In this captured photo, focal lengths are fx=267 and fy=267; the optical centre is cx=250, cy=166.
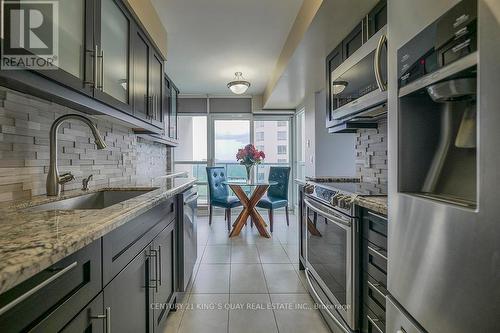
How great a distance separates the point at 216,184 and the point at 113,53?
3.10m

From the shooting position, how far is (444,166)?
836 mm

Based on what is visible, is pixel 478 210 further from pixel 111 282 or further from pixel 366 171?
pixel 366 171

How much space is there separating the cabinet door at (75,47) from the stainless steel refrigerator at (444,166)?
129 centimetres

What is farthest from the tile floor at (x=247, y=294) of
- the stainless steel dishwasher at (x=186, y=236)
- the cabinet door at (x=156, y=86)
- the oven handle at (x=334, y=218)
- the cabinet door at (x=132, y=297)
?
the cabinet door at (x=156, y=86)

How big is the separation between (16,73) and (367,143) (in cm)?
247

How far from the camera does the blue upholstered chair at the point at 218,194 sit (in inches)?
170

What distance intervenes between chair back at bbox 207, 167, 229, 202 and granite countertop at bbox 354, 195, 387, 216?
10.8 feet

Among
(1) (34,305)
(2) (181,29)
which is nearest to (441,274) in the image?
(1) (34,305)

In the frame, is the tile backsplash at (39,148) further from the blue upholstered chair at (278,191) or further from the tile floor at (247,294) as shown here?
the blue upholstered chair at (278,191)

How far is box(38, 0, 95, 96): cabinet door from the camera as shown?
1130 millimetres

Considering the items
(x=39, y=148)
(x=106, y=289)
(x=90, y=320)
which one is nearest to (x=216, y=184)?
(x=39, y=148)

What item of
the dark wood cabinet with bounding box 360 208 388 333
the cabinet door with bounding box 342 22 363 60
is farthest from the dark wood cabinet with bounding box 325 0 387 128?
the dark wood cabinet with bounding box 360 208 388 333

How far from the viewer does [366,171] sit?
2531 mm

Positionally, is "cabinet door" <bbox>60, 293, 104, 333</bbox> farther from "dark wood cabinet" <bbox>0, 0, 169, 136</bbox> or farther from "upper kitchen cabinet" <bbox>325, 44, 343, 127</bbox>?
"upper kitchen cabinet" <bbox>325, 44, 343, 127</bbox>
